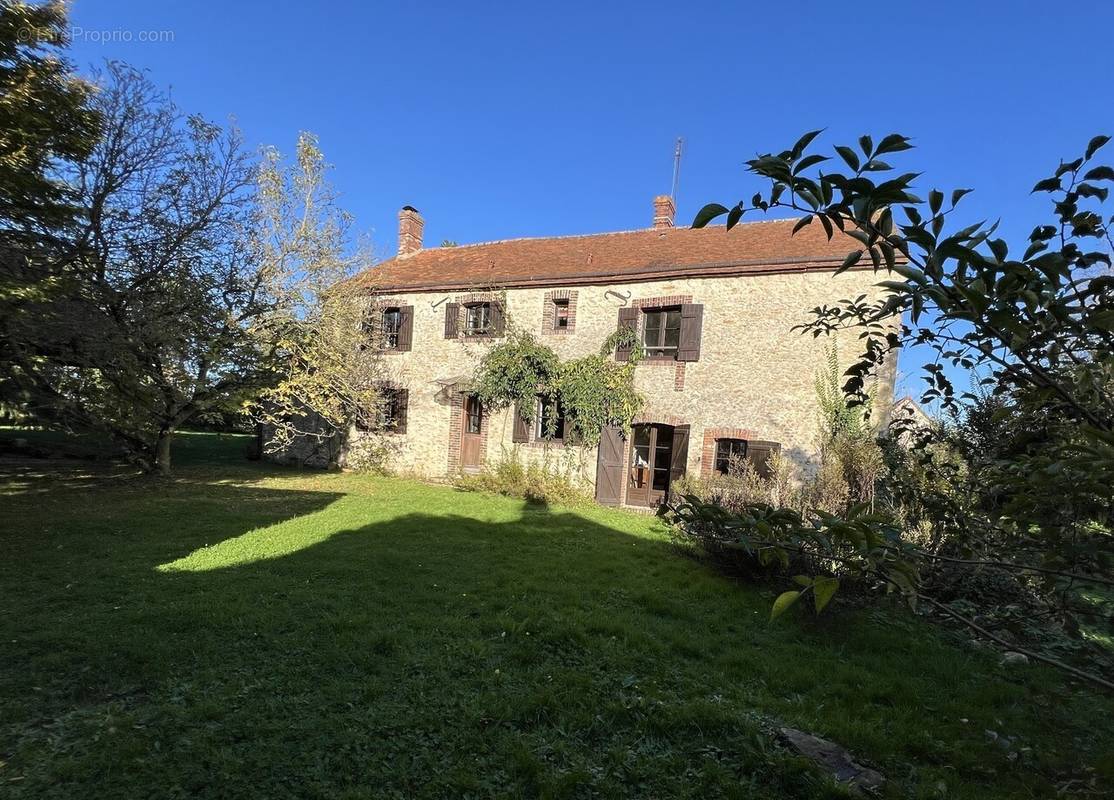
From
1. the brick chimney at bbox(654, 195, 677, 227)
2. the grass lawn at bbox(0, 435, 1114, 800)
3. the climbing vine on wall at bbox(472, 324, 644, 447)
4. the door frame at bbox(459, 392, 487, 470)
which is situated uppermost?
the brick chimney at bbox(654, 195, 677, 227)

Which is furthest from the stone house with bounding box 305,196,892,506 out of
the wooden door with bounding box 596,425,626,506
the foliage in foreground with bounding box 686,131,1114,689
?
the foliage in foreground with bounding box 686,131,1114,689

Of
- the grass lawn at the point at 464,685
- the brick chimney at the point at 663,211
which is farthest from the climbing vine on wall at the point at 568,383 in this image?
the grass lawn at the point at 464,685

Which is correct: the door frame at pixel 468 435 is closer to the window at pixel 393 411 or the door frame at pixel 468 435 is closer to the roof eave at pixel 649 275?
the window at pixel 393 411

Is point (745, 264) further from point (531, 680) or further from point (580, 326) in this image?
point (531, 680)

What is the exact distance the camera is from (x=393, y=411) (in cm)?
1584

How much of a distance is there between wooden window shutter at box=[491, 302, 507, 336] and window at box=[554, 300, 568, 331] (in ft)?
4.37

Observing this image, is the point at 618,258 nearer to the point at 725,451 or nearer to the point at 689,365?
the point at 689,365

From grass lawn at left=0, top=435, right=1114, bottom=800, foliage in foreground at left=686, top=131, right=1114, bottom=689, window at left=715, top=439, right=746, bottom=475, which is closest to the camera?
foliage in foreground at left=686, top=131, right=1114, bottom=689

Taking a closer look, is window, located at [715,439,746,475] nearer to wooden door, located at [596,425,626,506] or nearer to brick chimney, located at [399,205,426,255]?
wooden door, located at [596,425,626,506]

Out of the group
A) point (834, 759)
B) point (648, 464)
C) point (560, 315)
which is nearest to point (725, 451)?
point (648, 464)

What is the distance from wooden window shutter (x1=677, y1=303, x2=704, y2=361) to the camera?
12.3 metres

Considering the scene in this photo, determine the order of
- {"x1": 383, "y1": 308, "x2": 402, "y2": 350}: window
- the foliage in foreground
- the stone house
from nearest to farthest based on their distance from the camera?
1. the foliage in foreground
2. the stone house
3. {"x1": 383, "y1": 308, "x2": 402, "y2": 350}: window

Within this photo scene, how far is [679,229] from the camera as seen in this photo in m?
15.3

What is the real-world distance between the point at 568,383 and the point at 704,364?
10.1 feet
